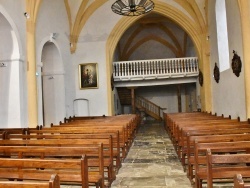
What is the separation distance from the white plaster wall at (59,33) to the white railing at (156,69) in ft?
10.0

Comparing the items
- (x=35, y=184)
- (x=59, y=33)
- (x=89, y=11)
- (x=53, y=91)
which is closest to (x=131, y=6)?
(x=59, y=33)

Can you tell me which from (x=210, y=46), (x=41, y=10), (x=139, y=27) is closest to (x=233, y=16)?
(x=210, y=46)

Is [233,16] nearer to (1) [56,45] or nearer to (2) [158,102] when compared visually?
(1) [56,45]

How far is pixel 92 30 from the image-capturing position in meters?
15.0

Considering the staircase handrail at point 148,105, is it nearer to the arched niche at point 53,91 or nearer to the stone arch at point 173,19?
the stone arch at point 173,19

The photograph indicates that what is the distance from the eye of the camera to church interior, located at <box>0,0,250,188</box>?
3.72m

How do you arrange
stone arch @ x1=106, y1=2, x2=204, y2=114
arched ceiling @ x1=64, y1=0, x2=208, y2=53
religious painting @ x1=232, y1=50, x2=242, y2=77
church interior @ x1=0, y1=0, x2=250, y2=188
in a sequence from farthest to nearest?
stone arch @ x1=106, y1=2, x2=204, y2=114 → arched ceiling @ x1=64, y1=0, x2=208, y2=53 → religious painting @ x1=232, y1=50, x2=242, y2=77 → church interior @ x1=0, y1=0, x2=250, y2=188

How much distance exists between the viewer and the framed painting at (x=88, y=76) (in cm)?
1490

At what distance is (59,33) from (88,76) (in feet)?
10.4

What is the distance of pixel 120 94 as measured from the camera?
19562 millimetres

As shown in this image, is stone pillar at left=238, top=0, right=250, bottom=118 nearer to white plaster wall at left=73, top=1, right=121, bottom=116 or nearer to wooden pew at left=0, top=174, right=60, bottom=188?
wooden pew at left=0, top=174, right=60, bottom=188

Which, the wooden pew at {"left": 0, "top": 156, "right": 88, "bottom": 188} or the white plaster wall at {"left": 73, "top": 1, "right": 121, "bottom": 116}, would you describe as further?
the white plaster wall at {"left": 73, "top": 1, "right": 121, "bottom": 116}

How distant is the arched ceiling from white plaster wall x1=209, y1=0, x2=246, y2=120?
1.22 metres

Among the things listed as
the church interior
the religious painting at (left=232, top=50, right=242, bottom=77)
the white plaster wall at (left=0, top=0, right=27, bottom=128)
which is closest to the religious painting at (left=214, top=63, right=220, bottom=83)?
the church interior
